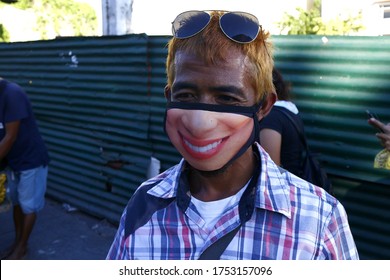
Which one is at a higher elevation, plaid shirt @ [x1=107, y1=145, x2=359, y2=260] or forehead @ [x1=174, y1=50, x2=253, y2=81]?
forehead @ [x1=174, y1=50, x2=253, y2=81]

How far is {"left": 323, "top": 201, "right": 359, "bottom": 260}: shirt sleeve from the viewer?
1371 millimetres

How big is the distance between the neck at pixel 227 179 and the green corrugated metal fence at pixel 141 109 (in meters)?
2.11

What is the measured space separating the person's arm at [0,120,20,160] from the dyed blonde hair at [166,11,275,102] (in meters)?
2.77

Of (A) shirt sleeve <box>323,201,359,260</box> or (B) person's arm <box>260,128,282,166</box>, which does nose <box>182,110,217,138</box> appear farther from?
(B) person's arm <box>260,128,282,166</box>

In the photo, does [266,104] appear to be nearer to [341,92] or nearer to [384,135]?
[384,135]

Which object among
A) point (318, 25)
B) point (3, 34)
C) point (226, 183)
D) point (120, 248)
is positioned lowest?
point (3, 34)

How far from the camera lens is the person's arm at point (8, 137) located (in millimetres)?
3840

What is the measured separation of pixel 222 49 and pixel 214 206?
1.82 ft

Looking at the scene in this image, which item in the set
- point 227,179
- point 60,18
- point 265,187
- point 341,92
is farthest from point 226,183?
point 60,18

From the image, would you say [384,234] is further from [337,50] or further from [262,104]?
[262,104]

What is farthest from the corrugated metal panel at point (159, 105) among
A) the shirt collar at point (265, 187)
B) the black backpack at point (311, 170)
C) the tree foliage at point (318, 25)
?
the tree foliage at point (318, 25)

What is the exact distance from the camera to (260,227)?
1.41 metres

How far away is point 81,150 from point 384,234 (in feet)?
12.4

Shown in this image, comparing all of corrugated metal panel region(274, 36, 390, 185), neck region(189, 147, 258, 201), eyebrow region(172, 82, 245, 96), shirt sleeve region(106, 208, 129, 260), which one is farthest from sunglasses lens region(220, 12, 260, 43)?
corrugated metal panel region(274, 36, 390, 185)
